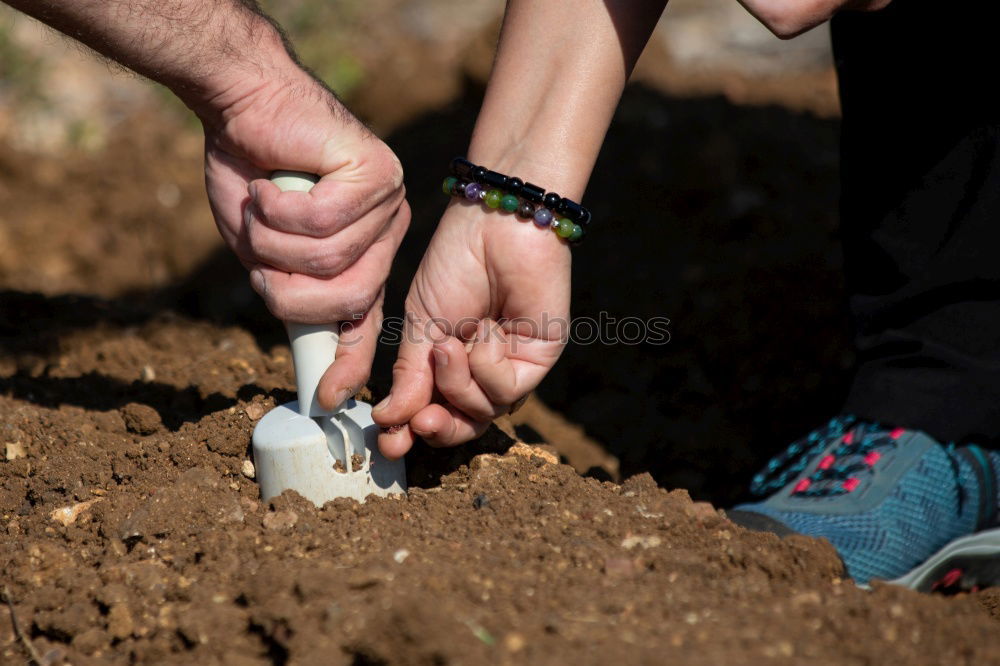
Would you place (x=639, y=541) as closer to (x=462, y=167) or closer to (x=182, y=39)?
(x=462, y=167)

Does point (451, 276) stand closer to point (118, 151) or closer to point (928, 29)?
point (928, 29)

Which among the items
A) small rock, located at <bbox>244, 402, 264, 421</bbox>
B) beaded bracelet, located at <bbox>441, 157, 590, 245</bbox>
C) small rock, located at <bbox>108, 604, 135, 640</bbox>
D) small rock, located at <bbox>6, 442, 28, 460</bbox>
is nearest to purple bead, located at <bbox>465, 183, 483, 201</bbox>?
beaded bracelet, located at <bbox>441, 157, 590, 245</bbox>

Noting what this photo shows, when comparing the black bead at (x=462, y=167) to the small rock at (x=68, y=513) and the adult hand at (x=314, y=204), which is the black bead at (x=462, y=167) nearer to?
the adult hand at (x=314, y=204)

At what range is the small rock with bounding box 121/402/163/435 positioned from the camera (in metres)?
2.08

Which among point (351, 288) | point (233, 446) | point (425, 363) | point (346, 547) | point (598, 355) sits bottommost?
point (598, 355)

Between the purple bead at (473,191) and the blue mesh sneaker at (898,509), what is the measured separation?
0.78 m

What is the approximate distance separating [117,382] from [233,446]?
0.75 metres

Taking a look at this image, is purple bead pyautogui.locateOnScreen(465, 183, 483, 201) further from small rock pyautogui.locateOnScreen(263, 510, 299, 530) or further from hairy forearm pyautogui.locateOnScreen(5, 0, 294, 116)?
small rock pyautogui.locateOnScreen(263, 510, 299, 530)

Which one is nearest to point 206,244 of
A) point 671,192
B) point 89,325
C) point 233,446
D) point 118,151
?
point 118,151

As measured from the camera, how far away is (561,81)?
1.81 metres

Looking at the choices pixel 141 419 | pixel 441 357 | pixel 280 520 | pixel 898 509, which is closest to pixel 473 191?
pixel 441 357

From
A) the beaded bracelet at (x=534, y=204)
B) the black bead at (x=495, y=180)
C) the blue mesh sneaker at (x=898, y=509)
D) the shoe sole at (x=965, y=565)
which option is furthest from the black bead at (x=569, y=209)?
the shoe sole at (x=965, y=565)

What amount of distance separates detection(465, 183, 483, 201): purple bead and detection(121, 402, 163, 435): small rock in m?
0.82

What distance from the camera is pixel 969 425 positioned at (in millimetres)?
2064
